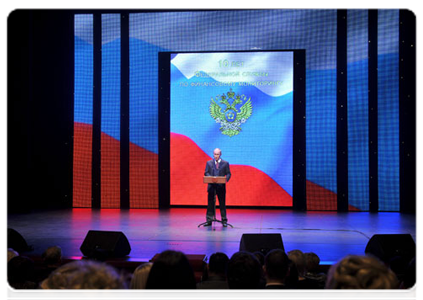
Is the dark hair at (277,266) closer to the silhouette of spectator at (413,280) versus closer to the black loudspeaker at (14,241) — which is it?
the silhouette of spectator at (413,280)

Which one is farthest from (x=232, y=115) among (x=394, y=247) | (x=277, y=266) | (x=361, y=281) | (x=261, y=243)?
(x=361, y=281)

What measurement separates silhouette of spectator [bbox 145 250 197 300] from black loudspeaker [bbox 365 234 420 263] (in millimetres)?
3088

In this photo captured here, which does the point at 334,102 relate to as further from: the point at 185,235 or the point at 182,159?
the point at 185,235

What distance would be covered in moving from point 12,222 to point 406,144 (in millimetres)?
7825

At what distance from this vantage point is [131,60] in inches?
424

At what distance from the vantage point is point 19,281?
292cm

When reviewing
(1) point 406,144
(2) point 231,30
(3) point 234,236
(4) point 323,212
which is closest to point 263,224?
(3) point 234,236

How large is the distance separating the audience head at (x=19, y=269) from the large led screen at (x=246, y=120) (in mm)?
7567

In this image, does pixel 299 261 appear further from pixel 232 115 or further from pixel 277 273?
pixel 232 115

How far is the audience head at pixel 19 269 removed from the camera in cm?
288

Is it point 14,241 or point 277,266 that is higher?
point 277,266

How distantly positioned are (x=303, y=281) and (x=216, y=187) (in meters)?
5.02

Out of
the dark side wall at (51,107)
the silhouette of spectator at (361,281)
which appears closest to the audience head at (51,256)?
the silhouette of spectator at (361,281)

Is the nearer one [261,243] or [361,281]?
[361,281]
